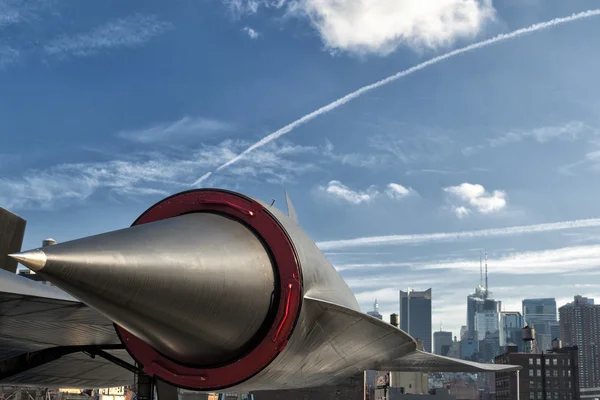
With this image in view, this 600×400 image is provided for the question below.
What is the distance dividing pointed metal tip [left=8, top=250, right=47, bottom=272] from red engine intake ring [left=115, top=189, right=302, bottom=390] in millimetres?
1867

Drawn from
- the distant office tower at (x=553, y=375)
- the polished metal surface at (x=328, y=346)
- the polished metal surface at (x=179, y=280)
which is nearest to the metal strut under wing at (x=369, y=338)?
the polished metal surface at (x=328, y=346)

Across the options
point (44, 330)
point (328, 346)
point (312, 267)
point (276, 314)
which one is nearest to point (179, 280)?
point (276, 314)

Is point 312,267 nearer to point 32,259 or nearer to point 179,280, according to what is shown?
point 179,280

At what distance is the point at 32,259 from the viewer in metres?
4.41

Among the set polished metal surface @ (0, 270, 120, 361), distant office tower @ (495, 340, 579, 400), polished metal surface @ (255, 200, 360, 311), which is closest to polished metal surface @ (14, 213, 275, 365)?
polished metal surface @ (255, 200, 360, 311)

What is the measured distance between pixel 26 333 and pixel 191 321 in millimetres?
4238

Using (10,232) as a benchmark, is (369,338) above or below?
below

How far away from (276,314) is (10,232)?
1470 cm

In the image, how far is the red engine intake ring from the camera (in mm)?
5895

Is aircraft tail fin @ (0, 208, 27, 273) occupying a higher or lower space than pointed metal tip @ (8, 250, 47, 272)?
higher

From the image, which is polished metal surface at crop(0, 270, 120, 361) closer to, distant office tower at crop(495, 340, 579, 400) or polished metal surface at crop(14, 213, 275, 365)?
polished metal surface at crop(14, 213, 275, 365)

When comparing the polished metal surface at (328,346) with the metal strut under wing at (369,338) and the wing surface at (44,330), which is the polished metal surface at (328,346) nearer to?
the metal strut under wing at (369,338)

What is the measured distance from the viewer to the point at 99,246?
4.86 metres

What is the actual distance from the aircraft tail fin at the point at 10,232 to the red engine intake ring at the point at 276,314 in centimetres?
1276
